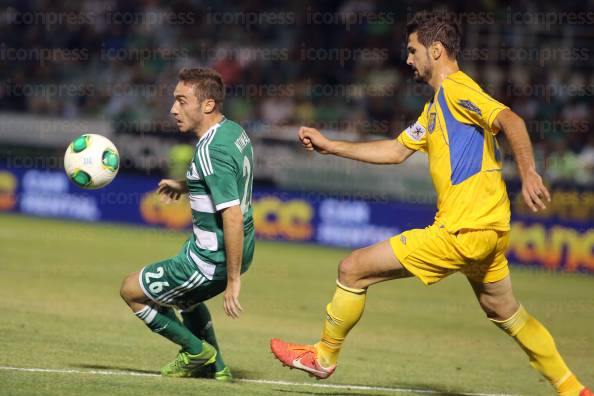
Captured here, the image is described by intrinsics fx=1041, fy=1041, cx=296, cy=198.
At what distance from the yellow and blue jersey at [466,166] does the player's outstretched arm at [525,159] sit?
0.88ft

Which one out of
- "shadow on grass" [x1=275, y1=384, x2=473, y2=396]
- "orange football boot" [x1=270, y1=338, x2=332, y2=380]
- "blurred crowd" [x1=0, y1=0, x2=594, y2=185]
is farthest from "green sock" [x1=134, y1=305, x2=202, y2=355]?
"blurred crowd" [x1=0, y1=0, x2=594, y2=185]

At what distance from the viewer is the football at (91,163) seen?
734 cm

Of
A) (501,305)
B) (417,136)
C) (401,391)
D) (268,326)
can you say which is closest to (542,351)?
(501,305)

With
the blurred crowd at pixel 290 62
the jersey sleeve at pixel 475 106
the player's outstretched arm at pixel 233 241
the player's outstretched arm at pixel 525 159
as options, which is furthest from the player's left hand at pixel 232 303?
the blurred crowd at pixel 290 62

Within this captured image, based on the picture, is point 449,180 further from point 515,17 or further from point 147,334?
point 515,17

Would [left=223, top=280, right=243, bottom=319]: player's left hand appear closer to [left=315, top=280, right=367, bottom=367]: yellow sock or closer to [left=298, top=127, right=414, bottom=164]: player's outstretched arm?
[left=315, top=280, right=367, bottom=367]: yellow sock

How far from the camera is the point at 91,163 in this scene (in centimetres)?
733

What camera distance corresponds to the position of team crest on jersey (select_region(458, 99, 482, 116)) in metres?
6.12

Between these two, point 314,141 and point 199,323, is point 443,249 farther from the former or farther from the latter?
point 199,323

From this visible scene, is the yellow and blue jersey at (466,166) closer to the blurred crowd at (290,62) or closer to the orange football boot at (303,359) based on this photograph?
the orange football boot at (303,359)

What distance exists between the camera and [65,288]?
1184 centimetres

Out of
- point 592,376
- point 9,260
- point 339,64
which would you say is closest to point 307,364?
point 592,376

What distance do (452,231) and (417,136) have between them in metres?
0.83

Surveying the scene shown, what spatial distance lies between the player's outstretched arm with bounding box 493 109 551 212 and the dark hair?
1899 mm
